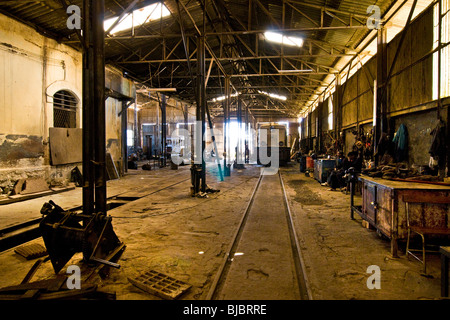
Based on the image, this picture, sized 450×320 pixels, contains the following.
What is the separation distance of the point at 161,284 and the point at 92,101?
9.68 feet

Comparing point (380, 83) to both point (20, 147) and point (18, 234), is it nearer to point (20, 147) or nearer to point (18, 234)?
point (18, 234)

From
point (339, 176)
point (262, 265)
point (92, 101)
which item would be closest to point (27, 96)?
point (92, 101)

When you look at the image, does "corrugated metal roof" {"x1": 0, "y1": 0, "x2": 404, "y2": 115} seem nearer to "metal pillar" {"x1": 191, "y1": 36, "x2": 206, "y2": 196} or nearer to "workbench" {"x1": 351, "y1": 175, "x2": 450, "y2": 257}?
A: "metal pillar" {"x1": 191, "y1": 36, "x2": 206, "y2": 196}

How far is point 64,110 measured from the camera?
1083 cm

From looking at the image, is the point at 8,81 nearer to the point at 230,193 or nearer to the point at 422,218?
the point at 230,193

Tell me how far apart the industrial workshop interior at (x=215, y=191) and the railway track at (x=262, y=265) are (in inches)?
1.3

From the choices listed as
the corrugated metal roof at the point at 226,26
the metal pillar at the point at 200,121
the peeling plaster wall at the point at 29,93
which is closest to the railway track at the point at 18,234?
the peeling plaster wall at the point at 29,93

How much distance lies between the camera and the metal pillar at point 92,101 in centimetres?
420

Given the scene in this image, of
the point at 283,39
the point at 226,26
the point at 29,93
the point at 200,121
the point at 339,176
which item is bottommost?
the point at 339,176

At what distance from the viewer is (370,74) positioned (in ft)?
35.9

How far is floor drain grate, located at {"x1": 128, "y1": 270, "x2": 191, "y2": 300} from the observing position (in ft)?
10.1

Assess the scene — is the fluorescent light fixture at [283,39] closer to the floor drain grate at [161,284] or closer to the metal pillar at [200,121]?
the metal pillar at [200,121]

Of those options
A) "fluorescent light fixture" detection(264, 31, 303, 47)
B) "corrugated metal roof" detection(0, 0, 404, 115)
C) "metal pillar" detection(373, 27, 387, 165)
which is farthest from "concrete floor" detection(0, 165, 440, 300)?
"fluorescent light fixture" detection(264, 31, 303, 47)
